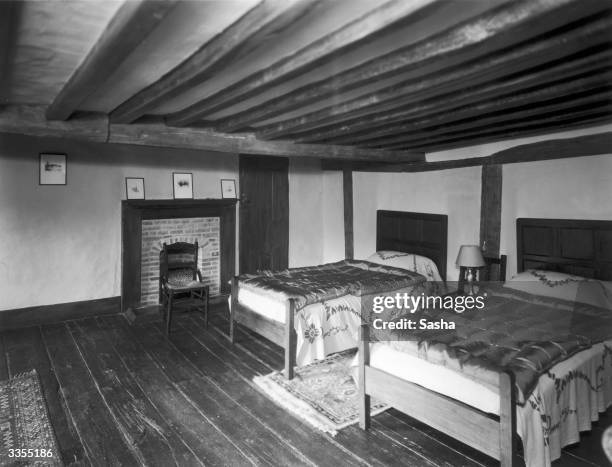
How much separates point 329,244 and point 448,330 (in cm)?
428

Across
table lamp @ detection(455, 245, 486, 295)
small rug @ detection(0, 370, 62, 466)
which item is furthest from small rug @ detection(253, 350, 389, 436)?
table lamp @ detection(455, 245, 486, 295)

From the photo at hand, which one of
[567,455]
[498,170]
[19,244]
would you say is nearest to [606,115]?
[498,170]

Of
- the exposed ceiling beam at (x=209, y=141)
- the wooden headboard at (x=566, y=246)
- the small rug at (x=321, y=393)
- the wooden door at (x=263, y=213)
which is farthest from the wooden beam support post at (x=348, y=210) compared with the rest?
the small rug at (x=321, y=393)

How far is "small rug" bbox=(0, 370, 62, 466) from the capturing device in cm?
253

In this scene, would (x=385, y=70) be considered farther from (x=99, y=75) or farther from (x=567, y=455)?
(x=567, y=455)

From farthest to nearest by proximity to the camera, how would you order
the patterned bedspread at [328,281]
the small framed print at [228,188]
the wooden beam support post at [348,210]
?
1. the wooden beam support post at [348,210]
2. the small framed print at [228,188]
3. the patterned bedspread at [328,281]

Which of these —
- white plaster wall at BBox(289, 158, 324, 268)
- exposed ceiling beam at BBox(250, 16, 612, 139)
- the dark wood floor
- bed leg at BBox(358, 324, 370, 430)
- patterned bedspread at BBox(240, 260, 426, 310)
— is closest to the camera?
exposed ceiling beam at BBox(250, 16, 612, 139)

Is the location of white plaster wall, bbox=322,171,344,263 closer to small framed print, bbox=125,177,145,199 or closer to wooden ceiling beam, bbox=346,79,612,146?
wooden ceiling beam, bbox=346,79,612,146

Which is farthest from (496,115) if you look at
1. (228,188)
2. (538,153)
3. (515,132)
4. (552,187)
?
(228,188)

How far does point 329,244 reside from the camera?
284 inches

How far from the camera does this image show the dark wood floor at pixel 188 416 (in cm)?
257

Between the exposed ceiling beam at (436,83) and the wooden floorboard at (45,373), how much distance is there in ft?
8.20

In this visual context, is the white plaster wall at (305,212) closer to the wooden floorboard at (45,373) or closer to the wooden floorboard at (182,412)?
the wooden floorboard at (182,412)

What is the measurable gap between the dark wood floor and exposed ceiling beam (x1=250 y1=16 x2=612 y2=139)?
7.03ft
